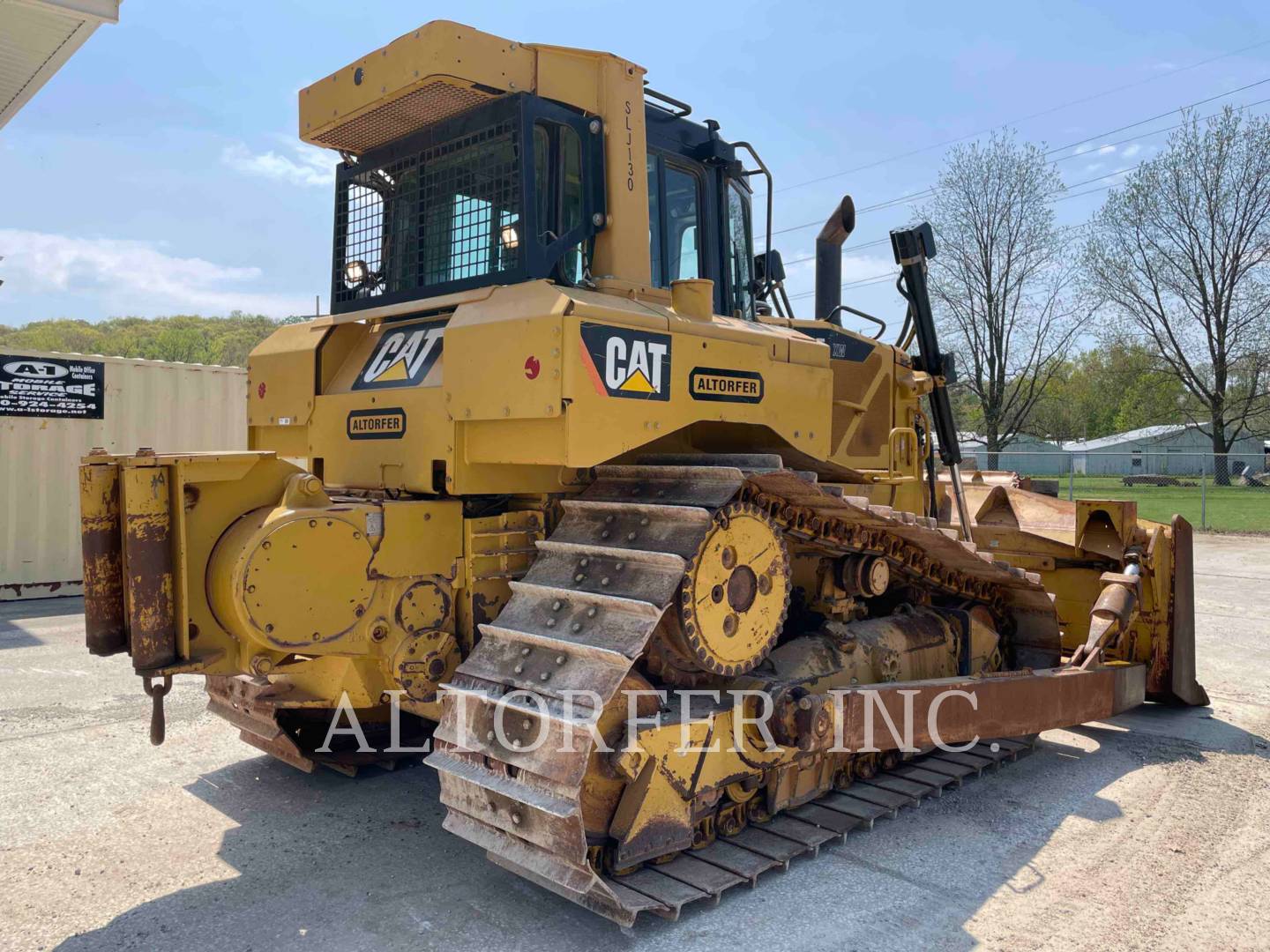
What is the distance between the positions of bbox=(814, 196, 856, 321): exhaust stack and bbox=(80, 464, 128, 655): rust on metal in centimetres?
407

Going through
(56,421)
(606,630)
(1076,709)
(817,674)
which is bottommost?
(1076,709)

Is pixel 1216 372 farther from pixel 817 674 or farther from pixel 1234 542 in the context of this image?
pixel 817 674

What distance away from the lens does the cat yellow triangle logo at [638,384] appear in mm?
3768

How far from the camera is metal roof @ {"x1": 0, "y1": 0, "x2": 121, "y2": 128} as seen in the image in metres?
6.95

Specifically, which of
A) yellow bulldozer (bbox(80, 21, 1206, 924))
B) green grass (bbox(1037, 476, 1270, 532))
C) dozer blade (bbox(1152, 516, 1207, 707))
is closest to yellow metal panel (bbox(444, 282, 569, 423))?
yellow bulldozer (bbox(80, 21, 1206, 924))

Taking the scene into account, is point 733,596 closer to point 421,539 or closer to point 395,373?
point 421,539

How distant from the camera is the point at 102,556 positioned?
12.0 ft

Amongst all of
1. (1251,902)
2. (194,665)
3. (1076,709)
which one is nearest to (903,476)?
(1076,709)

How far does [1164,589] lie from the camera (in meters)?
6.13

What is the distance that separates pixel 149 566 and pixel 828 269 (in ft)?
14.4

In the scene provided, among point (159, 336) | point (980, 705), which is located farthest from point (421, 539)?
point (159, 336)

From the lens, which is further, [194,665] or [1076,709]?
[1076,709]

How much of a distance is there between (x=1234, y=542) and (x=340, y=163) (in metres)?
17.5

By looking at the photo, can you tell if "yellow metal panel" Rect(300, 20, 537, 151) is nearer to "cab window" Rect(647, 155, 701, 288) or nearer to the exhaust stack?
"cab window" Rect(647, 155, 701, 288)
